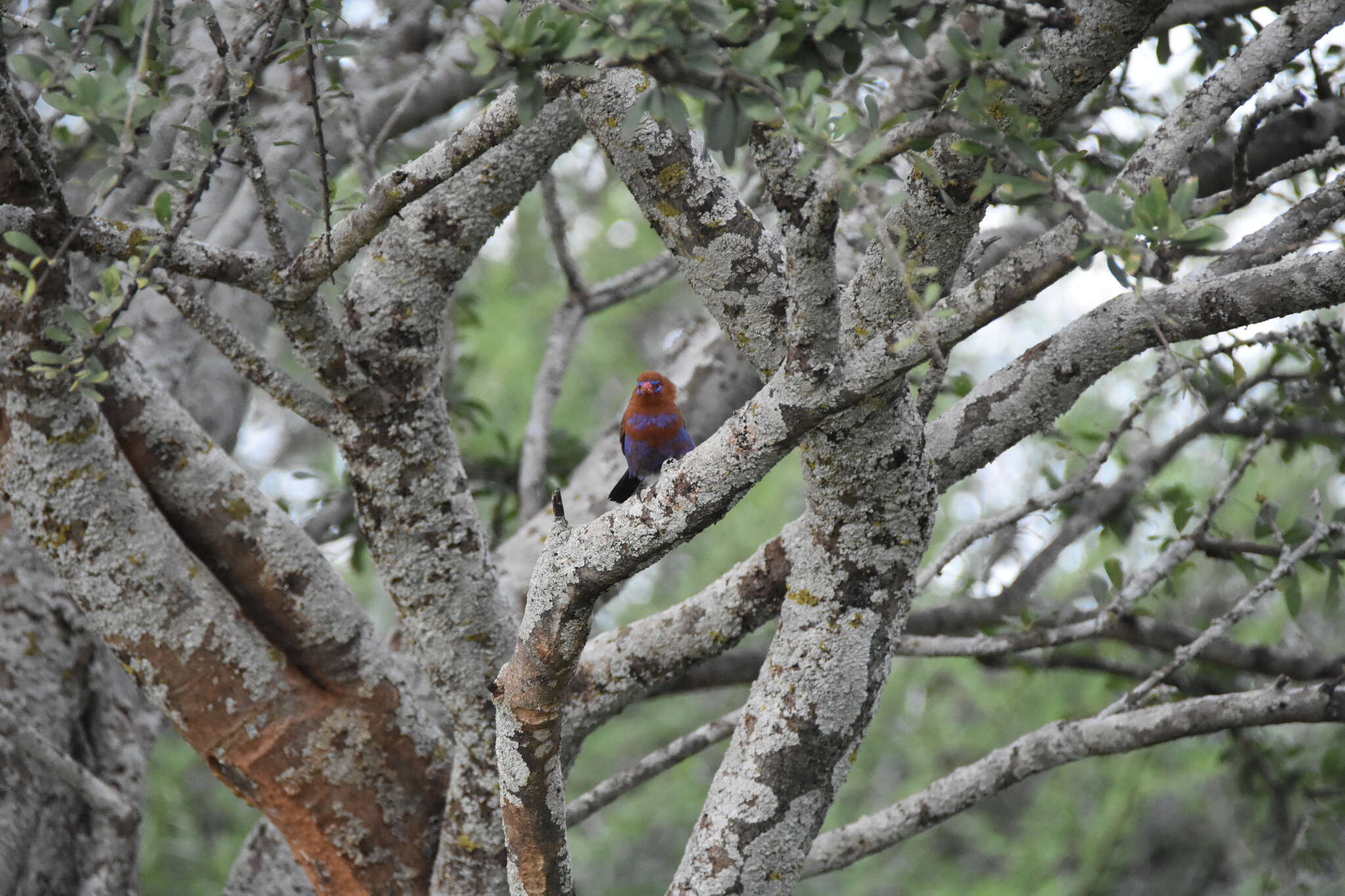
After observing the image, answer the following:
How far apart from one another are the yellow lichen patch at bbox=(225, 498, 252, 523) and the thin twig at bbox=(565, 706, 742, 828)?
111 cm

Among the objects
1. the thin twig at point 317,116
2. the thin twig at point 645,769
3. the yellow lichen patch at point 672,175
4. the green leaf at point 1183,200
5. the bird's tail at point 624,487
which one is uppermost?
the bird's tail at point 624,487

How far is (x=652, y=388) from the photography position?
11.7ft

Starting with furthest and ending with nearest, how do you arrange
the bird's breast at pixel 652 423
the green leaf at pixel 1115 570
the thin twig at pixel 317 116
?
1. the bird's breast at pixel 652 423
2. the green leaf at pixel 1115 570
3. the thin twig at pixel 317 116

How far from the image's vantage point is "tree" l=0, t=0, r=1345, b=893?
1454 mm

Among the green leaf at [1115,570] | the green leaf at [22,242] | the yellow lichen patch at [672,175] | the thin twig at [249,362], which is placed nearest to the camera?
the green leaf at [22,242]

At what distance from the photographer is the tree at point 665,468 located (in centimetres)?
145

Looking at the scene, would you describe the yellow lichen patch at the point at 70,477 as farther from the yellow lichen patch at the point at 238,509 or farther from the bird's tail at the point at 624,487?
the bird's tail at the point at 624,487

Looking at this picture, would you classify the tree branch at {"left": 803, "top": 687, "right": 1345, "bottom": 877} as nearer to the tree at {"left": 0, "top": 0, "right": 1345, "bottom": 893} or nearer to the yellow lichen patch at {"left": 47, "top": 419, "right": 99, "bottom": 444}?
the tree at {"left": 0, "top": 0, "right": 1345, "bottom": 893}

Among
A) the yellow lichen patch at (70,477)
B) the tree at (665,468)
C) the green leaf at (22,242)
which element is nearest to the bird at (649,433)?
the tree at (665,468)

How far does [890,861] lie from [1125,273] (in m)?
7.51

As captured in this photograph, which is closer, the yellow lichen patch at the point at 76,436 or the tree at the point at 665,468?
the tree at the point at 665,468

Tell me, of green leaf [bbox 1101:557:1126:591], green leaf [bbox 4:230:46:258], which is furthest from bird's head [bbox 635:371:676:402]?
green leaf [bbox 4:230:46:258]

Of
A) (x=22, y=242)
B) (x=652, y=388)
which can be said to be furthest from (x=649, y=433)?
(x=22, y=242)

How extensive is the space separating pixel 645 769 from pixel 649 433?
1.17 m
